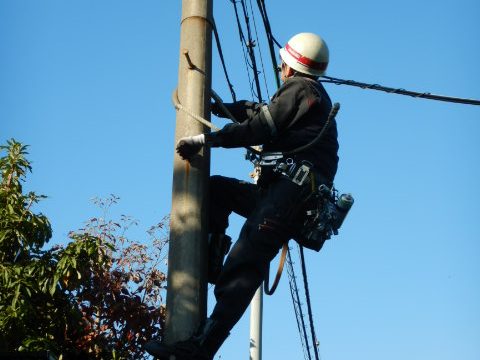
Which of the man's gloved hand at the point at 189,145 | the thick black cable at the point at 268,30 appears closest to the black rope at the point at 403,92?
the thick black cable at the point at 268,30

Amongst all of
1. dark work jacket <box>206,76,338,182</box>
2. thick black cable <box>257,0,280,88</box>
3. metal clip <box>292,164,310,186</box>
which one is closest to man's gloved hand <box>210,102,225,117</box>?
dark work jacket <box>206,76,338,182</box>

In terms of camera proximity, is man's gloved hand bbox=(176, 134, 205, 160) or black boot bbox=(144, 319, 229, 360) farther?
man's gloved hand bbox=(176, 134, 205, 160)

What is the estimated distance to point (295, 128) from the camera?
4.80 metres

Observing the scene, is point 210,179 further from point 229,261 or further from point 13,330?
point 13,330

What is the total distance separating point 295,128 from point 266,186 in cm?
40

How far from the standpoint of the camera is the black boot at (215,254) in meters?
4.73

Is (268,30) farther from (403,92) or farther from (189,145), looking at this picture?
(189,145)

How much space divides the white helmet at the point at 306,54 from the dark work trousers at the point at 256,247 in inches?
33.6

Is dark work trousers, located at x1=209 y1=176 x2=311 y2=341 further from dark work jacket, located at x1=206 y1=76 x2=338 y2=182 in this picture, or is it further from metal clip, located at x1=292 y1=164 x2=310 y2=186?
dark work jacket, located at x1=206 y1=76 x2=338 y2=182

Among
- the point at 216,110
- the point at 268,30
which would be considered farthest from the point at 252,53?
the point at 216,110

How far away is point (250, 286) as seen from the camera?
439 centimetres

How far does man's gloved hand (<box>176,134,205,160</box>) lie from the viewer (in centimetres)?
440

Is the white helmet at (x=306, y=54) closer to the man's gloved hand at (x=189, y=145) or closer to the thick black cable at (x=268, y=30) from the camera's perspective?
the man's gloved hand at (x=189, y=145)

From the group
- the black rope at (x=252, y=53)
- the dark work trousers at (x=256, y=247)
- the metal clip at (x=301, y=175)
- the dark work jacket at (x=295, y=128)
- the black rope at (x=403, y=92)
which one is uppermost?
the black rope at (x=252, y=53)
